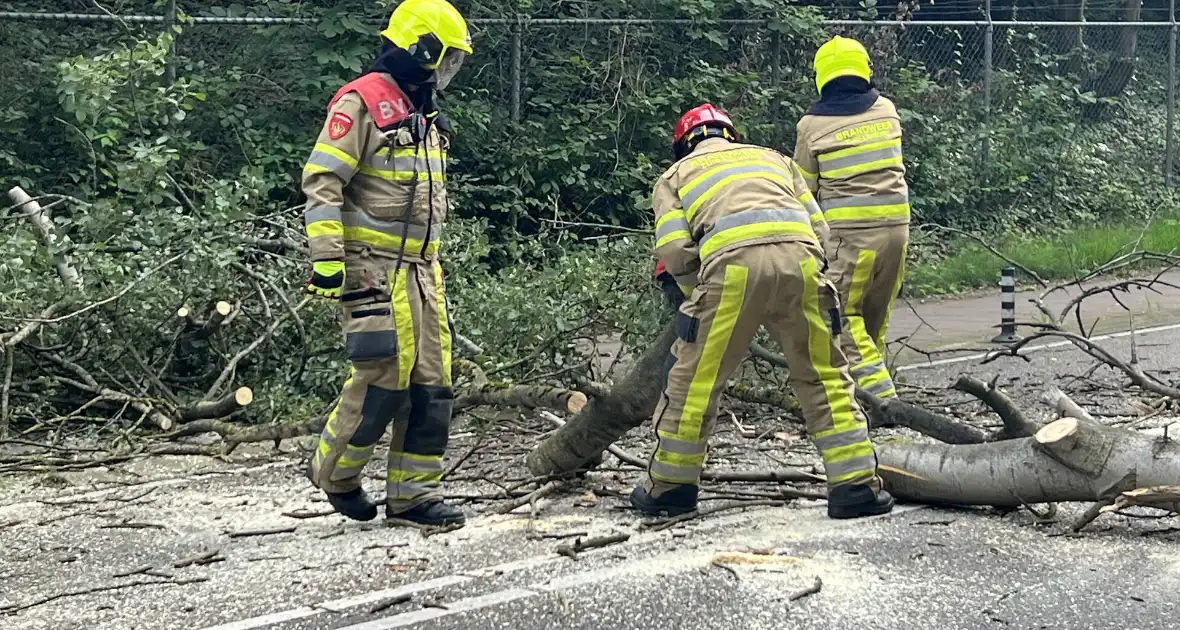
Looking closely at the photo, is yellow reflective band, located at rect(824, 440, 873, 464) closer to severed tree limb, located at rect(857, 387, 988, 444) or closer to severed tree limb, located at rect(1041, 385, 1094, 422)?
severed tree limb, located at rect(857, 387, 988, 444)

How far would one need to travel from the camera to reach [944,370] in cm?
870

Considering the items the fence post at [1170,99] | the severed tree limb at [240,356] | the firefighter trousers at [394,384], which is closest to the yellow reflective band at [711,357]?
the firefighter trousers at [394,384]

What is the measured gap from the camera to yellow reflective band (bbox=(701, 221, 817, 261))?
186 inches

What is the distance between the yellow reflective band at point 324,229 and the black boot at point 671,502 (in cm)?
153

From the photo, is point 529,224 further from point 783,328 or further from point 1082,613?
point 1082,613

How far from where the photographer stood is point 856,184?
6.89 m

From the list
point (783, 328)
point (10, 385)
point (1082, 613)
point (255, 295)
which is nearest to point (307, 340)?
point (255, 295)

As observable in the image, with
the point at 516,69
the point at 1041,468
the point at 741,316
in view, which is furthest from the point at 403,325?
the point at 516,69

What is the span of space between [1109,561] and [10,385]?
534cm

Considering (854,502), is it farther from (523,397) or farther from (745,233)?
(523,397)

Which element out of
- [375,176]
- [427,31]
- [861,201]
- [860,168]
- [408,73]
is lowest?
[861,201]

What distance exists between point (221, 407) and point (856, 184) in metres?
3.50

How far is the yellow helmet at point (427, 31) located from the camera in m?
4.84

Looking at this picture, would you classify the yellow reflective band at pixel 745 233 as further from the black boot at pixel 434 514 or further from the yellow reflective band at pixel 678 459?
the black boot at pixel 434 514
